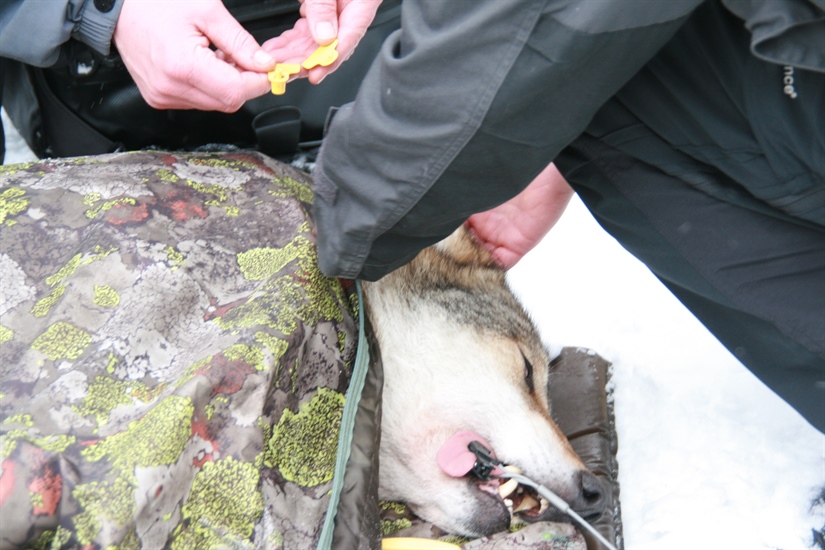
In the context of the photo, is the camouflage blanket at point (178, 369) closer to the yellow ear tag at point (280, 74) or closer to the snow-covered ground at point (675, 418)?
the yellow ear tag at point (280, 74)

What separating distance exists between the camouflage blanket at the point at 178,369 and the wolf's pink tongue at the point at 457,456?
0.65 ft

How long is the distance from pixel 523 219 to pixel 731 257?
962 millimetres

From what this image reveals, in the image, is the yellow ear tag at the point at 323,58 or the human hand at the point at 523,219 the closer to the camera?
the yellow ear tag at the point at 323,58

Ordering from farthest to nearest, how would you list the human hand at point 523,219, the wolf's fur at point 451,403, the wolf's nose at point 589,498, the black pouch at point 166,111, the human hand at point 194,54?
the human hand at point 523,219 → the black pouch at point 166,111 → the wolf's nose at point 589,498 → the wolf's fur at point 451,403 → the human hand at point 194,54

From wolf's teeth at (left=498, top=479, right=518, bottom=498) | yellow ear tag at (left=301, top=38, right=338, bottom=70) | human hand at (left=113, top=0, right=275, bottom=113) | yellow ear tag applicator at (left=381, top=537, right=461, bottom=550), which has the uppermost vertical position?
yellow ear tag at (left=301, top=38, right=338, bottom=70)

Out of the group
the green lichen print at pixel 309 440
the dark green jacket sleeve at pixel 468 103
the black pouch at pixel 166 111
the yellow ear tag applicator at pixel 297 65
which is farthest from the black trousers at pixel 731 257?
the green lichen print at pixel 309 440

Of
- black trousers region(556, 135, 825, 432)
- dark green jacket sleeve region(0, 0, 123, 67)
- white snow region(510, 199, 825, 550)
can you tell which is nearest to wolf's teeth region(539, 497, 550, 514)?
white snow region(510, 199, 825, 550)

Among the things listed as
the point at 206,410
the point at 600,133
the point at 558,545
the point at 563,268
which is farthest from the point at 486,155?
the point at 563,268

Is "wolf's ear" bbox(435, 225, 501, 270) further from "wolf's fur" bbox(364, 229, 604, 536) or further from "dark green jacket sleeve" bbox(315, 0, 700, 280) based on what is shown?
"dark green jacket sleeve" bbox(315, 0, 700, 280)

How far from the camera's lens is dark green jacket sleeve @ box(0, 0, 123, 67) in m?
1.97

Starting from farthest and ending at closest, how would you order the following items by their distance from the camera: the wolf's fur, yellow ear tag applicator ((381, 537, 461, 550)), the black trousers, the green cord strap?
the wolf's fur, yellow ear tag applicator ((381, 537, 461, 550)), the black trousers, the green cord strap

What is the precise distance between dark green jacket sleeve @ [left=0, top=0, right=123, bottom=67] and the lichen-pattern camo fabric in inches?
13.4

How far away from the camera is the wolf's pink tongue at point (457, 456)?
1981mm

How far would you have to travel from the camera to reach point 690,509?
2.44 meters
